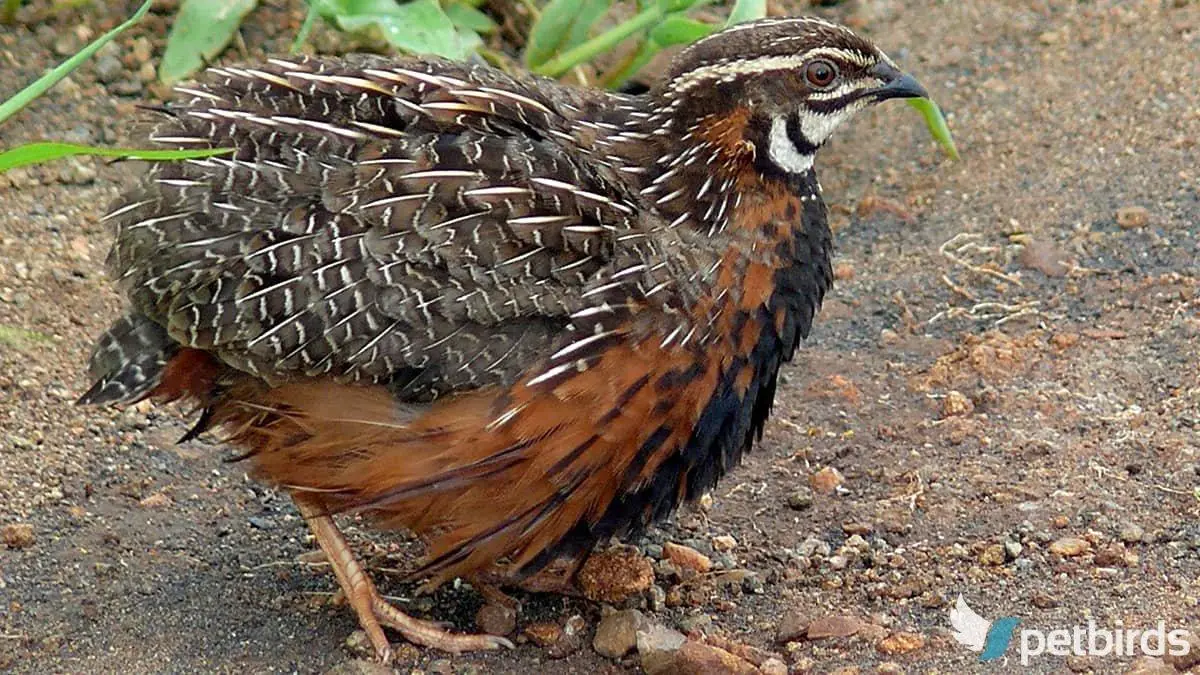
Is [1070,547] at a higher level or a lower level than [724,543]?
higher

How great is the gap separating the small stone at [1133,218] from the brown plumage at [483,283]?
6.53 feet

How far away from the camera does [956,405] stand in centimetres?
554

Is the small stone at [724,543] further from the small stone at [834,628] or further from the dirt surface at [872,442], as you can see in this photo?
the small stone at [834,628]

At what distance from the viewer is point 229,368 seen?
15.1ft

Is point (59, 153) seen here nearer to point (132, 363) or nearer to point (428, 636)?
point (132, 363)

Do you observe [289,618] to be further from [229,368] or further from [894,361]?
[894,361]

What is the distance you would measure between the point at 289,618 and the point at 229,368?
79cm

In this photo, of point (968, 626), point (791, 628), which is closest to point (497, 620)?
point (791, 628)

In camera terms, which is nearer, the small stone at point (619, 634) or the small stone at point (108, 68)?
Answer: the small stone at point (619, 634)

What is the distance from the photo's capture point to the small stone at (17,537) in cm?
501

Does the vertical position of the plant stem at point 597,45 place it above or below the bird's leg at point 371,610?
above

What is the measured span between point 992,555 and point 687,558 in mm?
907

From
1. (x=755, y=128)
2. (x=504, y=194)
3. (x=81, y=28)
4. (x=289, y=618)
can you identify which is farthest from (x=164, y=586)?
(x=81, y=28)

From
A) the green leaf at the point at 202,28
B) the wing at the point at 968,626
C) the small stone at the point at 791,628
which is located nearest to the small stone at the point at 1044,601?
the wing at the point at 968,626
